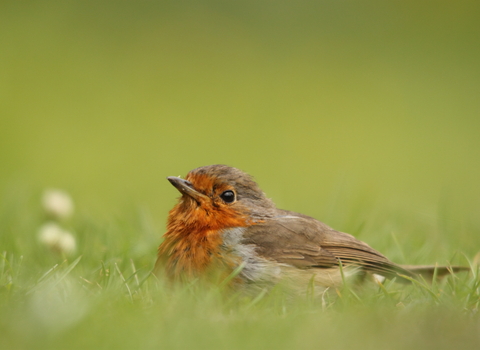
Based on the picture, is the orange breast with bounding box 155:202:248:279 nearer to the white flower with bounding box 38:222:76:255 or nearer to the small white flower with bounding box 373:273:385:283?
the white flower with bounding box 38:222:76:255

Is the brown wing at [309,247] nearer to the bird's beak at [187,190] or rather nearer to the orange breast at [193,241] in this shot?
the orange breast at [193,241]

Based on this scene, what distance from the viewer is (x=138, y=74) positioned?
15.8 metres

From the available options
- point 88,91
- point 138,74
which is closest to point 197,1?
point 138,74

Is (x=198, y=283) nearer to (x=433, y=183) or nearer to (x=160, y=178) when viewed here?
(x=160, y=178)

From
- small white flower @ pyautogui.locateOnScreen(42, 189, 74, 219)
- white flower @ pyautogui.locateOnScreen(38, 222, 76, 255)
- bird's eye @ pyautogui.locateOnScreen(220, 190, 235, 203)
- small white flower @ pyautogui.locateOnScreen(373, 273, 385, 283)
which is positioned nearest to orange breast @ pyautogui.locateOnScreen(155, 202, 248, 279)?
bird's eye @ pyautogui.locateOnScreen(220, 190, 235, 203)

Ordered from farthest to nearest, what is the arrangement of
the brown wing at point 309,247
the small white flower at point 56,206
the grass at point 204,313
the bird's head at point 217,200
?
1. the small white flower at point 56,206
2. the bird's head at point 217,200
3. the brown wing at point 309,247
4. the grass at point 204,313

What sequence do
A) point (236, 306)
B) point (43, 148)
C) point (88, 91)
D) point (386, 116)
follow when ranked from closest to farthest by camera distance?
point (236, 306) < point (43, 148) < point (88, 91) < point (386, 116)

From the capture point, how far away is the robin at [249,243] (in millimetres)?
4723

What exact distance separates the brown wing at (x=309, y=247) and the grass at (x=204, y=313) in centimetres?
18

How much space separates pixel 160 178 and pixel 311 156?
355cm

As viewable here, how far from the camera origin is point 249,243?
4.90 m

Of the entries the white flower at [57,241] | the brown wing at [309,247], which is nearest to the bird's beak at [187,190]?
the brown wing at [309,247]

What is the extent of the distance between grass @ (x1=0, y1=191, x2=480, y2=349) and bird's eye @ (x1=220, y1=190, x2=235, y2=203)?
2.60ft

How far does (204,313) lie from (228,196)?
1.46 meters
